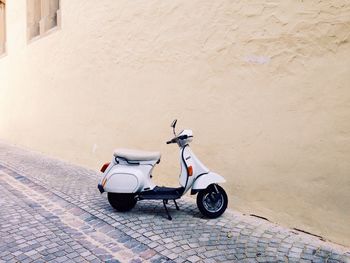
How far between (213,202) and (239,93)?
1.49m

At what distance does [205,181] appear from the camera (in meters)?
4.37

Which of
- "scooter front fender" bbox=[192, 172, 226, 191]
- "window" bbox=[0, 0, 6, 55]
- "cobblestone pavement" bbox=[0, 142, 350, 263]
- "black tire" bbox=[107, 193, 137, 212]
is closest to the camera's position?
"cobblestone pavement" bbox=[0, 142, 350, 263]

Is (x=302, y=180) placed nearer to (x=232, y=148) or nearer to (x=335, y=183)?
(x=335, y=183)

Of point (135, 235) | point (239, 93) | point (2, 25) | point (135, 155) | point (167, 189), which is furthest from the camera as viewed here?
point (2, 25)

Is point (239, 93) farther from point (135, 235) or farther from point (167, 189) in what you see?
point (135, 235)

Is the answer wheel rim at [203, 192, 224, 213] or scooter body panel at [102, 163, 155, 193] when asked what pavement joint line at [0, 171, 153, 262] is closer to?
scooter body panel at [102, 163, 155, 193]

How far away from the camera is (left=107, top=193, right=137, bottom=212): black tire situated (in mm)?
4707

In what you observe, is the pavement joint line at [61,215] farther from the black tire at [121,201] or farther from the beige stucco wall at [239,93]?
the beige stucco wall at [239,93]

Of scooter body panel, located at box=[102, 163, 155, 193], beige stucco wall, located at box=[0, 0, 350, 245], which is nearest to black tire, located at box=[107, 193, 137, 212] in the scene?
scooter body panel, located at box=[102, 163, 155, 193]

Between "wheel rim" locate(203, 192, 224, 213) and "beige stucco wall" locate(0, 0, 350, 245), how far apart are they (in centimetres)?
37

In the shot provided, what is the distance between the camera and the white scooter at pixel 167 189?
443 centimetres

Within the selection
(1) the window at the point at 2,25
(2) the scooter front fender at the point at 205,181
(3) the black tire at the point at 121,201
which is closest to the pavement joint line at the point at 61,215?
(3) the black tire at the point at 121,201

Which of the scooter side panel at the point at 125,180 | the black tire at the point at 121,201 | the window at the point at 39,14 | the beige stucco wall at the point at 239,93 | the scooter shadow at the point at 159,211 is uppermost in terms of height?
the window at the point at 39,14

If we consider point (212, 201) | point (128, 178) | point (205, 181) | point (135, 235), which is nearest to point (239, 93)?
point (205, 181)
